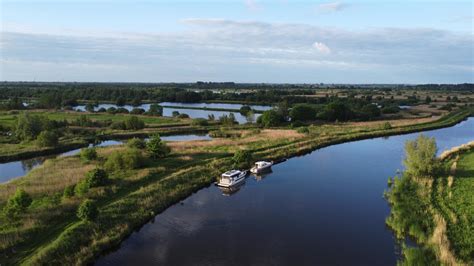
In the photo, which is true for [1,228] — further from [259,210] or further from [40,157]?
[40,157]

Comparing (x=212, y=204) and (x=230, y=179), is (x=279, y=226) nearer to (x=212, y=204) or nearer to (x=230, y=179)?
(x=212, y=204)

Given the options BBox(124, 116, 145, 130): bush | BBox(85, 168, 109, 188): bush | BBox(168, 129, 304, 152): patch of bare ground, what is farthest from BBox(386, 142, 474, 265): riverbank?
BBox(124, 116, 145, 130): bush

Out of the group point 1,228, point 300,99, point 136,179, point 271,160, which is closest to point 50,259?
point 1,228

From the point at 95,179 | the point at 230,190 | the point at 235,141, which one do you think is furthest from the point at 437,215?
the point at 235,141

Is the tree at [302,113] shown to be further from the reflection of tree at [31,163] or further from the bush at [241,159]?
the reflection of tree at [31,163]

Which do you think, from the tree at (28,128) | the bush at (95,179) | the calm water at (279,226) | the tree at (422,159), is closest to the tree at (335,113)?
the calm water at (279,226)
